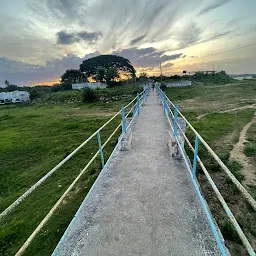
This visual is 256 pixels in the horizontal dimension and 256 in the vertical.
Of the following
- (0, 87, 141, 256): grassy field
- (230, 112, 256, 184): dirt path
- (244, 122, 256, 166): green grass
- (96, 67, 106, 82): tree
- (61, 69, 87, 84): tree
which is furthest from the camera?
(61, 69, 87, 84): tree

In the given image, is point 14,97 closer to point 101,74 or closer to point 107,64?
point 101,74

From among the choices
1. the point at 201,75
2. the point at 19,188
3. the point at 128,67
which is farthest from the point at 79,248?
the point at 128,67

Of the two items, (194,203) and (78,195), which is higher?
(194,203)

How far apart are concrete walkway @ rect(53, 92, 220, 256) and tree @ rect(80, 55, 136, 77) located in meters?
56.9

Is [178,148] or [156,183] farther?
[178,148]

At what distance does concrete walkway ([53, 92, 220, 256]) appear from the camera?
2.15m

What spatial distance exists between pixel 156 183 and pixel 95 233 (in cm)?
139

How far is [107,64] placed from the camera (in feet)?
192

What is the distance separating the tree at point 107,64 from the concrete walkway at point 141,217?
56.9m

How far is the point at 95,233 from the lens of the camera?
238 centimetres

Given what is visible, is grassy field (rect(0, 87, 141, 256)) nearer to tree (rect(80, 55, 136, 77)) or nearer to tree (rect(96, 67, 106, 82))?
tree (rect(96, 67, 106, 82))

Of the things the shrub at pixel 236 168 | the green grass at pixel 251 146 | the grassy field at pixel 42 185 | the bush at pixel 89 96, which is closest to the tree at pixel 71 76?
the bush at pixel 89 96

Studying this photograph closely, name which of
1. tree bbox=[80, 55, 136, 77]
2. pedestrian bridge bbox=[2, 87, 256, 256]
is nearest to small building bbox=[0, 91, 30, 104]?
tree bbox=[80, 55, 136, 77]

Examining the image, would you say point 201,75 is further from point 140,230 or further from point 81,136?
point 140,230
